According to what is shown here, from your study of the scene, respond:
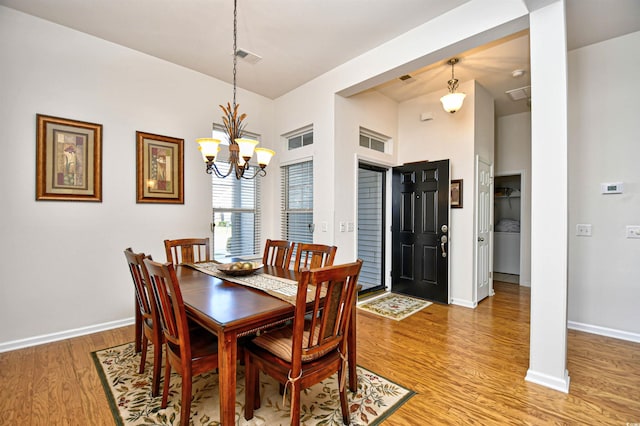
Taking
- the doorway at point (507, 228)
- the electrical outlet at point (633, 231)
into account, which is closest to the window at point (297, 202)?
the electrical outlet at point (633, 231)

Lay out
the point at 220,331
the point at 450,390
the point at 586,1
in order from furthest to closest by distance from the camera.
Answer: the point at 586,1 → the point at 450,390 → the point at 220,331

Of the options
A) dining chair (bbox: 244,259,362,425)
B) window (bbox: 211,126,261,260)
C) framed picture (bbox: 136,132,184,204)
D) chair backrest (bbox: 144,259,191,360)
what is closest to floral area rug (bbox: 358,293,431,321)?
window (bbox: 211,126,261,260)

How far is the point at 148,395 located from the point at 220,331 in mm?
1149

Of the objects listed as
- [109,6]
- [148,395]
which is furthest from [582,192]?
[109,6]

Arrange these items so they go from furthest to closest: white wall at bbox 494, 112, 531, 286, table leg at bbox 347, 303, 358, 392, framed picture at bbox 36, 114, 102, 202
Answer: white wall at bbox 494, 112, 531, 286, framed picture at bbox 36, 114, 102, 202, table leg at bbox 347, 303, 358, 392

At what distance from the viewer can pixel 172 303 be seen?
5.43ft

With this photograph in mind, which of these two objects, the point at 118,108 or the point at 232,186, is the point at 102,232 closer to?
the point at 118,108

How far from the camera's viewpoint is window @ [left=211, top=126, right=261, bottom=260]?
13.3 ft

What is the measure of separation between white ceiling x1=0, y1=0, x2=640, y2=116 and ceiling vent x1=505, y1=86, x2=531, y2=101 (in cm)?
29

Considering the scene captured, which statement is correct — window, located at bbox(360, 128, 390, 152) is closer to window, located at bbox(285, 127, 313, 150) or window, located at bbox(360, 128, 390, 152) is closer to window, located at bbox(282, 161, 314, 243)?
window, located at bbox(285, 127, 313, 150)

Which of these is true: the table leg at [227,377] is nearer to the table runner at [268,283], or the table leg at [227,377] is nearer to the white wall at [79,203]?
the table runner at [268,283]

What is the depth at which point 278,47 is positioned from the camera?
10.7 feet

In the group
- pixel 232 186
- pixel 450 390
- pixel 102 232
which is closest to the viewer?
pixel 450 390

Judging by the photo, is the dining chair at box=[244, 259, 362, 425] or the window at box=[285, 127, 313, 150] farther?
the window at box=[285, 127, 313, 150]
